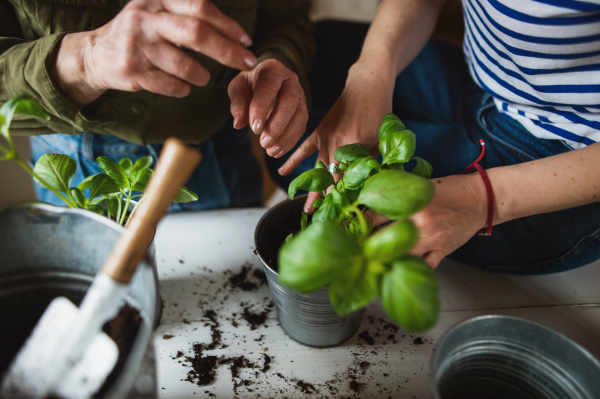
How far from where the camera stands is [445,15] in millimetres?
2059

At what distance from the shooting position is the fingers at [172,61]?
0.46 m

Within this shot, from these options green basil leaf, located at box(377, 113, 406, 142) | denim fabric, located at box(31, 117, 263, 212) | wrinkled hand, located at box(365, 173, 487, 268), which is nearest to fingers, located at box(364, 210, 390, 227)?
wrinkled hand, located at box(365, 173, 487, 268)

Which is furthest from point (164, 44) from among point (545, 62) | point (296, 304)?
point (545, 62)

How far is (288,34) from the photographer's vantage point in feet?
3.20

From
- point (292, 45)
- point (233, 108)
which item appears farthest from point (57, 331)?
point (292, 45)

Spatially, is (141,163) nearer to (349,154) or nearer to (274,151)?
(274,151)

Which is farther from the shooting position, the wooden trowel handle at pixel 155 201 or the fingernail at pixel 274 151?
the fingernail at pixel 274 151

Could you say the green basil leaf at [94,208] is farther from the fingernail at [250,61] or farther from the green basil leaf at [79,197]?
the fingernail at [250,61]

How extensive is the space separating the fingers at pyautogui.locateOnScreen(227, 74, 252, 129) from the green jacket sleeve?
0.23 metres

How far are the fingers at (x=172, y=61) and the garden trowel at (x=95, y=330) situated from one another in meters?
0.19

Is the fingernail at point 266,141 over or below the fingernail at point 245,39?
below

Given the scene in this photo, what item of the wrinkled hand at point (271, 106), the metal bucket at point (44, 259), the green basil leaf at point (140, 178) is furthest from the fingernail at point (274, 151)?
the metal bucket at point (44, 259)

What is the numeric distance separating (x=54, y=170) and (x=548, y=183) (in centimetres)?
76

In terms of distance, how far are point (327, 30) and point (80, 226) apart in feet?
3.29
